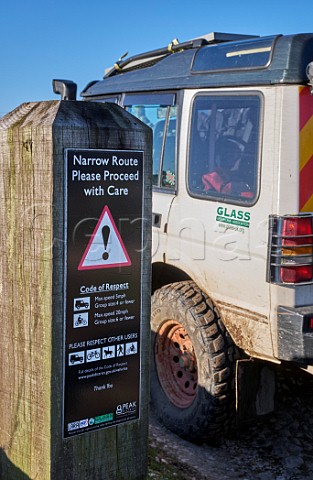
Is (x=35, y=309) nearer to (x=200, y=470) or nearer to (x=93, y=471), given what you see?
(x=93, y=471)

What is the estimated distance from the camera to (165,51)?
5.43 meters

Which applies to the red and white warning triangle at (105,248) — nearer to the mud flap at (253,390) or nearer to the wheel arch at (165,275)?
the mud flap at (253,390)

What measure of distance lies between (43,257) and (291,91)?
6.78 ft

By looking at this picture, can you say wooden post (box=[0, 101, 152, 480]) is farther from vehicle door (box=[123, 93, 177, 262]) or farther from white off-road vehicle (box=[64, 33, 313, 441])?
vehicle door (box=[123, 93, 177, 262])

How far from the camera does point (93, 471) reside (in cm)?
269

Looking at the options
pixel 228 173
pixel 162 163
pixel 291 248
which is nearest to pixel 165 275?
pixel 162 163

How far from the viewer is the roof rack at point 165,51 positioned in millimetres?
5105

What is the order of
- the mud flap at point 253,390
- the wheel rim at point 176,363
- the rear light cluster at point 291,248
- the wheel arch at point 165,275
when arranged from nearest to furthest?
the rear light cluster at point 291,248
the mud flap at point 253,390
the wheel rim at point 176,363
the wheel arch at point 165,275

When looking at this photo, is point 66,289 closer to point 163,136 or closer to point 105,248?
point 105,248

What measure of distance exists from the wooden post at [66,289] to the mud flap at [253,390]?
188 cm

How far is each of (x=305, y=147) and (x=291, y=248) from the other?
23.2 inches

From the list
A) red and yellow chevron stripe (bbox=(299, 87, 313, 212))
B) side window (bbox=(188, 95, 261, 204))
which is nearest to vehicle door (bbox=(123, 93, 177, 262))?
side window (bbox=(188, 95, 261, 204))

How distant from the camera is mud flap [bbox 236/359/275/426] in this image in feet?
14.9

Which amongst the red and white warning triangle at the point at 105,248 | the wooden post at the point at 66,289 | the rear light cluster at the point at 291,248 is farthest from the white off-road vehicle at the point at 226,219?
the red and white warning triangle at the point at 105,248
